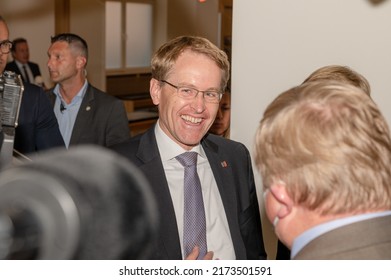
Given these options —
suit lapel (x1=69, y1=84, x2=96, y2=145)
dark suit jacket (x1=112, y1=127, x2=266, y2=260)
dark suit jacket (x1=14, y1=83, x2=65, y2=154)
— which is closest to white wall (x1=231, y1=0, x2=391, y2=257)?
dark suit jacket (x1=112, y1=127, x2=266, y2=260)

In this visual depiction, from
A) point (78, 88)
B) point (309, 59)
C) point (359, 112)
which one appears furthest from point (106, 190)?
point (78, 88)

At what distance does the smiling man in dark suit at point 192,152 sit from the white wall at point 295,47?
709mm

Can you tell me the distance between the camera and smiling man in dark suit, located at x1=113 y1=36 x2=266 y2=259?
5.23 feet

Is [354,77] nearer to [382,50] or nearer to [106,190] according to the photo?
[382,50]

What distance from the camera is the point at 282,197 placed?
0.99 meters

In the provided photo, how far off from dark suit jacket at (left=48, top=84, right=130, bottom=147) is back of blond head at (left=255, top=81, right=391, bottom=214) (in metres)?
2.09

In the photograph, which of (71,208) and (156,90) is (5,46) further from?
(71,208)

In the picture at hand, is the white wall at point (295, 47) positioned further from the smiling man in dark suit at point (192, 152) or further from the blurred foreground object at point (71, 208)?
the blurred foreground object at point (71, 208)

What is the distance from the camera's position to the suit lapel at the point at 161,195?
1543mm

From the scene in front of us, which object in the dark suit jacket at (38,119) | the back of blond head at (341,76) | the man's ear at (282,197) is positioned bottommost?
the dark suit jacket at (38,119)

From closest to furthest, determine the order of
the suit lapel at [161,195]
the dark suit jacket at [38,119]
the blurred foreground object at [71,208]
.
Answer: the blurred foreground object at [71,208]
the suit lapel at [161,195]
the dark suit jacket at [38,119]

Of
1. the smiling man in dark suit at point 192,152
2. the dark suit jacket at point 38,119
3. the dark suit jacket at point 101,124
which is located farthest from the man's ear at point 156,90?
the dark suit jacket at point 101,124

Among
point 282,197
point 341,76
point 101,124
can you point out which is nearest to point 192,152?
point 341,76

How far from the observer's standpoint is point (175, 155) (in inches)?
66.1
